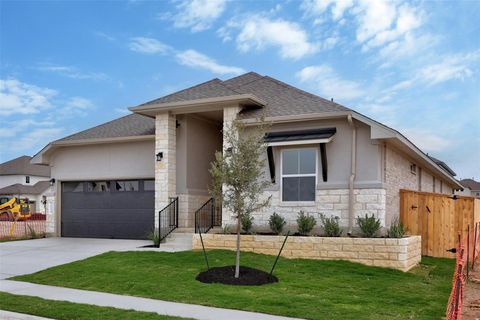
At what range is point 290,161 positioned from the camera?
14.2 m

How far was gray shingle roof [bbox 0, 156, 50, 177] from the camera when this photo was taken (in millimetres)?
56500

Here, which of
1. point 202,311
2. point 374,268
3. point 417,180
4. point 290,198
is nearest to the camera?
point 202,311

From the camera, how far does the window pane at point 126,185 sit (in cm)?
1802

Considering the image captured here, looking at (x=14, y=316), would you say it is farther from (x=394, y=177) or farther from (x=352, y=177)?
(x=394, y=177)

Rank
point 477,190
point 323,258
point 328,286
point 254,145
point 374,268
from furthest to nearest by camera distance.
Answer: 1. point 477,190
2. point 323,258
3. point 374,268
4. point 254,145
5. point 328,286

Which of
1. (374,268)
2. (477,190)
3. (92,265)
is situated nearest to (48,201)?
(92,265)

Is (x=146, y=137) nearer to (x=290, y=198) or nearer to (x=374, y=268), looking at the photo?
(x=290, y=198)

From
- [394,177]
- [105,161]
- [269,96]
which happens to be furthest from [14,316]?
[105,161]

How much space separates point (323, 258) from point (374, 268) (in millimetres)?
1398

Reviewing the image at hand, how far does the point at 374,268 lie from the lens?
11.4 metres

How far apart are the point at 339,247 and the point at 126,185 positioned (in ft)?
30.3

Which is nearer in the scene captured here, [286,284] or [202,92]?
[286,284]

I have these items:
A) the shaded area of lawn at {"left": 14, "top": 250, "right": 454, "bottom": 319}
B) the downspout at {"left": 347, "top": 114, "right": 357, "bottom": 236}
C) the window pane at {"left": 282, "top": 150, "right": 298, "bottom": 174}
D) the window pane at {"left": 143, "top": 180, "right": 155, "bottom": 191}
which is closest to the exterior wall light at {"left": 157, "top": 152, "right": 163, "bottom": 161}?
the window pane at {"left": 143, "top": 180, "right": 155, "bottom": 191}

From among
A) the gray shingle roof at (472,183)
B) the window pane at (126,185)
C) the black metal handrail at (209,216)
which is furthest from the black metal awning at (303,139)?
the gray shingle roof at (472,183)
